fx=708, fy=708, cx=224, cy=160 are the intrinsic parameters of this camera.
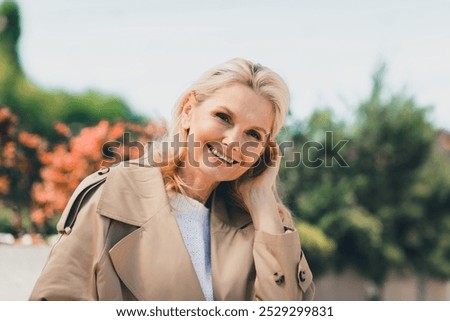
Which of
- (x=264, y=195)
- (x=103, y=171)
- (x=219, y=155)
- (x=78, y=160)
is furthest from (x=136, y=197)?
(x=78, y=160)

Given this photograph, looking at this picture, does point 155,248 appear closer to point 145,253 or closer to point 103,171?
point 145,253

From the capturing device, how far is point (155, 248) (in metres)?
1.47

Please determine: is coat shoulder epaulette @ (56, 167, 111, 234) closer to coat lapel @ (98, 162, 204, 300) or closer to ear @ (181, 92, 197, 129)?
coat lapel @ (98, 162, 204, 300)

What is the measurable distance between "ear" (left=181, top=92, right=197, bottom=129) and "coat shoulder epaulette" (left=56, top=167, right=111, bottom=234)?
0.22 metres

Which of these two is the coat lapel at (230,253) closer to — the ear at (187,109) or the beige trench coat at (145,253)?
the beige trench coat at (145,253)

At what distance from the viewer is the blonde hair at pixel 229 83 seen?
150cm

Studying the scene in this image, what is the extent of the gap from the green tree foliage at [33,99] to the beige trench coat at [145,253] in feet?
39.4

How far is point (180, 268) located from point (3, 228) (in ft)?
30.4

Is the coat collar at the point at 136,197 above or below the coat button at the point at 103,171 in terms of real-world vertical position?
below

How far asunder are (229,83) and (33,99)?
1308 centimetres

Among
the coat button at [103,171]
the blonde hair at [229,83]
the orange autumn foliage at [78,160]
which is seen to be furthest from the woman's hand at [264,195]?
the orange autumn foliage at [78,160]

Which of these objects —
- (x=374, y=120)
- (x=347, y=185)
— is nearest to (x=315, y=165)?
(x=347, y=185)

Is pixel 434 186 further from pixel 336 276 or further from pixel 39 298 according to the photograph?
pixel 39 298

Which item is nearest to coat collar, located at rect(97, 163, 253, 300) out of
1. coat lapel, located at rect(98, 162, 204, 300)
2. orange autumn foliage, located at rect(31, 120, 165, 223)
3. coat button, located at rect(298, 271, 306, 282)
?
coat lapel, located at rect(98, 162, 204, 300)
